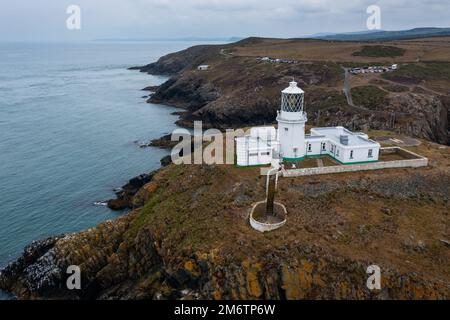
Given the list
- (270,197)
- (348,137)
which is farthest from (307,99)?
(270,197)

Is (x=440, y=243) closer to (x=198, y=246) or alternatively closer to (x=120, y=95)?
(x=198, y=246)

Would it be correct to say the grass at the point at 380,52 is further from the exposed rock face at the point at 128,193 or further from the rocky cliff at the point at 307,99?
the exposed rock face at the point at 128,193

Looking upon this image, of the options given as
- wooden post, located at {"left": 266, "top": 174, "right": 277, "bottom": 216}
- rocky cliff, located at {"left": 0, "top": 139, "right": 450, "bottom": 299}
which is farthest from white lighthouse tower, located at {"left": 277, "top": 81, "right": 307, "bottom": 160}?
wooden post, located at {"left": 266, "top": 174, "right": 277, "bottom": 216}

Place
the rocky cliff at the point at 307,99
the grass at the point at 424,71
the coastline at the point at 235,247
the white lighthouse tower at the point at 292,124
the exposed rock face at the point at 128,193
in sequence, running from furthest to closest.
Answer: the grass at the point at 424,71
the rocky cliff at the point at 307,99
the exposed rock face at the point at 128,193
the white lighthouse tower at the point at 292,124
the coastline at the point at 235,247

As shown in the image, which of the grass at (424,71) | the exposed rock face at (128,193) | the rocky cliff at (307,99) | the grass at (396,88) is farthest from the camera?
the grass at (424,71)

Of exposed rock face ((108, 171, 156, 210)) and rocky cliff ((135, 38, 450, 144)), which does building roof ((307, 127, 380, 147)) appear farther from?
rocky cliff ((135, 38, 450, 144))

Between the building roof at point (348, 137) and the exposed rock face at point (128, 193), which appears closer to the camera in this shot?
the building roof at point (348, 137)

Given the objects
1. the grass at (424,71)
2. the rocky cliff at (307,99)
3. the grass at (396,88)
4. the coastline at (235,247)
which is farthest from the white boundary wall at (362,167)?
the grass at (424,71)
